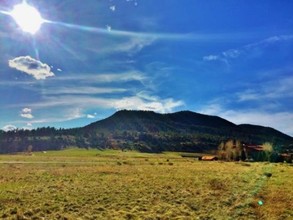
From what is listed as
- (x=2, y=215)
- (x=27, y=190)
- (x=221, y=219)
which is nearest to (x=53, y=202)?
(x=2, y=215)

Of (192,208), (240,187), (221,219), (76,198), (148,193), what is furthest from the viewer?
(240,187)

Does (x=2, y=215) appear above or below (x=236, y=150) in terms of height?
below

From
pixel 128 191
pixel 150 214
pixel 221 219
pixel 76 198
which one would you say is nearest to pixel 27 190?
pixel 76 198

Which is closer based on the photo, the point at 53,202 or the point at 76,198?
the point at 53,202

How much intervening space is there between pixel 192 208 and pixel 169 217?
10.8 ft

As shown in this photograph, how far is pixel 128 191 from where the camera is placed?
33375 mm

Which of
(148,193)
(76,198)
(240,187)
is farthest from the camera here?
(240,187)

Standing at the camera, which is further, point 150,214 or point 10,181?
point 10,181

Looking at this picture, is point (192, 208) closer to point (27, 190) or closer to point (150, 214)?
point (150, 214)

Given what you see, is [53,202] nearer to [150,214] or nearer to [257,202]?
[150,214]

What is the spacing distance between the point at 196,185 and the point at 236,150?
11118cm

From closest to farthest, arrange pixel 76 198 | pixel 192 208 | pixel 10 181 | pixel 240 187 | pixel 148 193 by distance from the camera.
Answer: pixel 192 208, pixel 76 198, pixel 148 193, pixel 240 187, pixel 10 181

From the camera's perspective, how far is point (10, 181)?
138ft

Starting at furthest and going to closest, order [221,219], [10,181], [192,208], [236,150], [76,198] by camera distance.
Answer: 1. [236,150]
2. [10,181]
3. [76,198]
4. [192,208]
5. [221,219]
